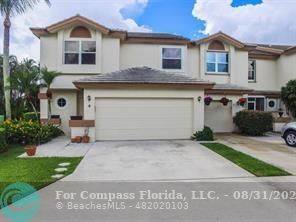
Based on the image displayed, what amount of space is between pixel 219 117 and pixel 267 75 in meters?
5.97

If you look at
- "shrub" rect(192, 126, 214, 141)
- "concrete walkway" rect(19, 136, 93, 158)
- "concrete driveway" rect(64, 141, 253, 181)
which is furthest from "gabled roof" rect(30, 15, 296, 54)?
"concrete driveway" rect(64, 141, 253, 181)

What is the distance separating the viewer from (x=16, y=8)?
16.0m

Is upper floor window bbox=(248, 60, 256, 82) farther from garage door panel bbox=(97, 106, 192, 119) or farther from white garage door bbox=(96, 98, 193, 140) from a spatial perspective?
garage door panel bbox=(97, 106, 192, 119)

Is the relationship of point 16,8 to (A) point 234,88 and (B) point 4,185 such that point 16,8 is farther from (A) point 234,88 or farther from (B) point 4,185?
(A) point 234,88

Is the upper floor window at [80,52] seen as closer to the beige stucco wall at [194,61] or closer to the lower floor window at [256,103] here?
the beige stucco wall at [194,61]

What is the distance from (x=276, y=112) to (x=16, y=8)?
61.1 ft

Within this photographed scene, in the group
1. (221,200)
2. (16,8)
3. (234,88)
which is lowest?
(221,200)

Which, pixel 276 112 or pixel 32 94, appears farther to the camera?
pixel 276 112

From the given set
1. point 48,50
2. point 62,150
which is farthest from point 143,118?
point 48,50

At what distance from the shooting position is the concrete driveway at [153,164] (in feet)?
24.8

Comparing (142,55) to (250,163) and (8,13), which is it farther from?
(250,163)

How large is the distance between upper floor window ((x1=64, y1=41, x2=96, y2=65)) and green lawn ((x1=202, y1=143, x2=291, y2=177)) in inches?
375

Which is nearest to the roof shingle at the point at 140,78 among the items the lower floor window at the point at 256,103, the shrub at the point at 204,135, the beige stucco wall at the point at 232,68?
the shrub at the point at 204,135

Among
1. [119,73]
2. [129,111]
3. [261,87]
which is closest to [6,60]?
[119,73]
